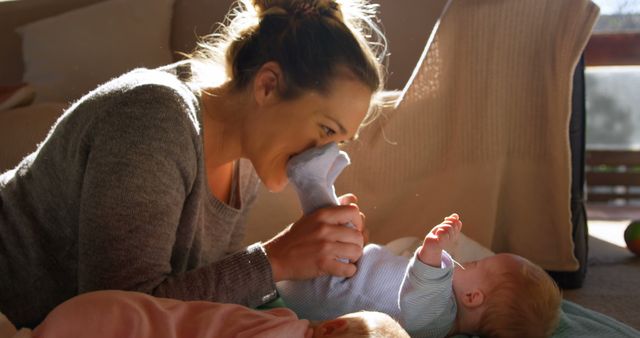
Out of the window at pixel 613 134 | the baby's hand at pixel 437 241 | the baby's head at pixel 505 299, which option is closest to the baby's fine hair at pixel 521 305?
the baby's head at pixel 505 299

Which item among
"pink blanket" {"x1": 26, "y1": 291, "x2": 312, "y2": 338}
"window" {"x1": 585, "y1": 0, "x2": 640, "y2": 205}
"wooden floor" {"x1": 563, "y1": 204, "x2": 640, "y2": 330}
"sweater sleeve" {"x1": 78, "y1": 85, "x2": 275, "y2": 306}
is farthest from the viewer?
"window" {"x1": 585, "y1": 0, "x2": 640, "y2": 205}

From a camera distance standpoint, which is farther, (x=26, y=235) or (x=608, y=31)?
(x=608, y=31)

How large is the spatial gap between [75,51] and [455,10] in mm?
1250

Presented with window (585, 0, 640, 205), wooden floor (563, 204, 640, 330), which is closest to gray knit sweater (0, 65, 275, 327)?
wooden floor (563, 204, 640, 330)

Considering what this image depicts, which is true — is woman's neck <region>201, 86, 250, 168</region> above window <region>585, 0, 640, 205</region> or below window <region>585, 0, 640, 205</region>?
above

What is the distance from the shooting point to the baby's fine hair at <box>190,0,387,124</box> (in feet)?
3.72

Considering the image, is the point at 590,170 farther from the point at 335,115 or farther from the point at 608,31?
the point at 335,115

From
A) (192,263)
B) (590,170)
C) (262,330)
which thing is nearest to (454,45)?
(192,263)

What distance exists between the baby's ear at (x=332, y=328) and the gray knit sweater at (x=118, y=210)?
20 cm

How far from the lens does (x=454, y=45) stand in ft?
5.49

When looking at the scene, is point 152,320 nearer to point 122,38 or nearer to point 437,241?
point 437,241

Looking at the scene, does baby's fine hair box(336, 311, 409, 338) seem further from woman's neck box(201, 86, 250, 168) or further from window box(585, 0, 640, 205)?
window box(585, 0, 640, 205)

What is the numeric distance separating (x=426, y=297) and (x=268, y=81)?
0.43 m

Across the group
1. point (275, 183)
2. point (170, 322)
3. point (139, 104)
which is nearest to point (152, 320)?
point (170, 322)
